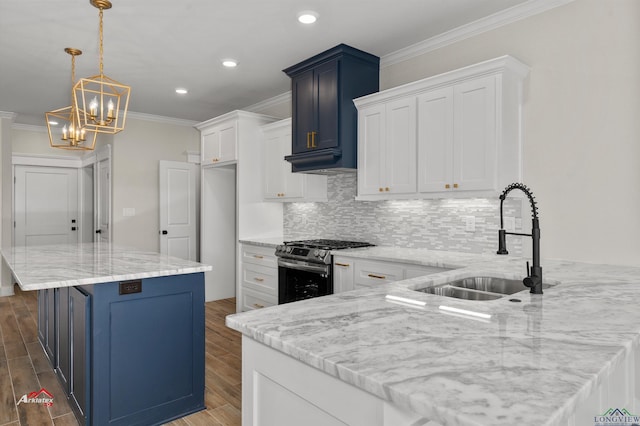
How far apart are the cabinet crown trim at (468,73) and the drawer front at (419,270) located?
136 cm

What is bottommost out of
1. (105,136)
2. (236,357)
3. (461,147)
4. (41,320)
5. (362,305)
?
(236,357)

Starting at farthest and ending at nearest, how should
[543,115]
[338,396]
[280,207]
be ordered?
1. [280,207]
2. [543,115]
3. [338,396]

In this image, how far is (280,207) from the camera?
5363 millimetres

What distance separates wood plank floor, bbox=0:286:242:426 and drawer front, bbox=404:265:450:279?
1.49 meters

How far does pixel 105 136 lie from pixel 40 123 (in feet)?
4.62

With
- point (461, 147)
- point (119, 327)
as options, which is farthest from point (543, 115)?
point (119, 327)

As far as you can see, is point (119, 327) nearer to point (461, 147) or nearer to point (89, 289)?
point (89, 289)

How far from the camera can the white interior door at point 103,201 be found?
623 cm

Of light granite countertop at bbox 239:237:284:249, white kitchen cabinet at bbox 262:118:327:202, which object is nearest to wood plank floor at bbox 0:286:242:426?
light granite countertop at bbox 239:237:284:249

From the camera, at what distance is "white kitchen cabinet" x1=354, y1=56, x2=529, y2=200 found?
2822mm

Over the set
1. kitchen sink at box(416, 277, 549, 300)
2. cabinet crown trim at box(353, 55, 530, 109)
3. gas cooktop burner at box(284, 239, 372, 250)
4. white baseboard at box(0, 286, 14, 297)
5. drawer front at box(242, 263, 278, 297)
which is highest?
cabinet crown trim at box(353, 55, 530, 109)

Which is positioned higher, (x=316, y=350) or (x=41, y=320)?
(x=316, y=350)

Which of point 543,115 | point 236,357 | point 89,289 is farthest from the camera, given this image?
point 236,357

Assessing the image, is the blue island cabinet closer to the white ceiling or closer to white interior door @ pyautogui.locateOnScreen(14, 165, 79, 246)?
the white ceiling
